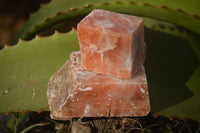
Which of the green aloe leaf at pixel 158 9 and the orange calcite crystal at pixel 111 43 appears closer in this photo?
the orange calcite crystal at pixel 111 43

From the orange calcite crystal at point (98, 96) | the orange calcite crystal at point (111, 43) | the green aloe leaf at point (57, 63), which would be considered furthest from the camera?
the green aloe leaf at point (57, 63)

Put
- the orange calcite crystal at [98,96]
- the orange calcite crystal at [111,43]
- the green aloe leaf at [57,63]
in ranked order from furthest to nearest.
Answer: the green aloe leaf at [57,63] < the orange calcite crystal at [98,96] < the orange calcite crystal at [111,43]

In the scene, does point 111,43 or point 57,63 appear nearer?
point 111,43

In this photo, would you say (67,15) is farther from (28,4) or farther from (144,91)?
(28,4)

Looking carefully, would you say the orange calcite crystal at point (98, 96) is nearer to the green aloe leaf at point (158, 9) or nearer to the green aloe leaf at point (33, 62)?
the green aloe leaf at point (33, 62)

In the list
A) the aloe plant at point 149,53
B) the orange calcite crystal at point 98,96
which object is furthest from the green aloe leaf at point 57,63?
the orange calcite crystal at point 98,96

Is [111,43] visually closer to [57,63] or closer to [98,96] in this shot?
[98,96]

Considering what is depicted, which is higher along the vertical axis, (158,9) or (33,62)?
(158,9)

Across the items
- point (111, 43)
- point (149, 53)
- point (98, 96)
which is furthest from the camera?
point (149, 53)

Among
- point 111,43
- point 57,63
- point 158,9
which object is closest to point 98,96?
point 111,43
